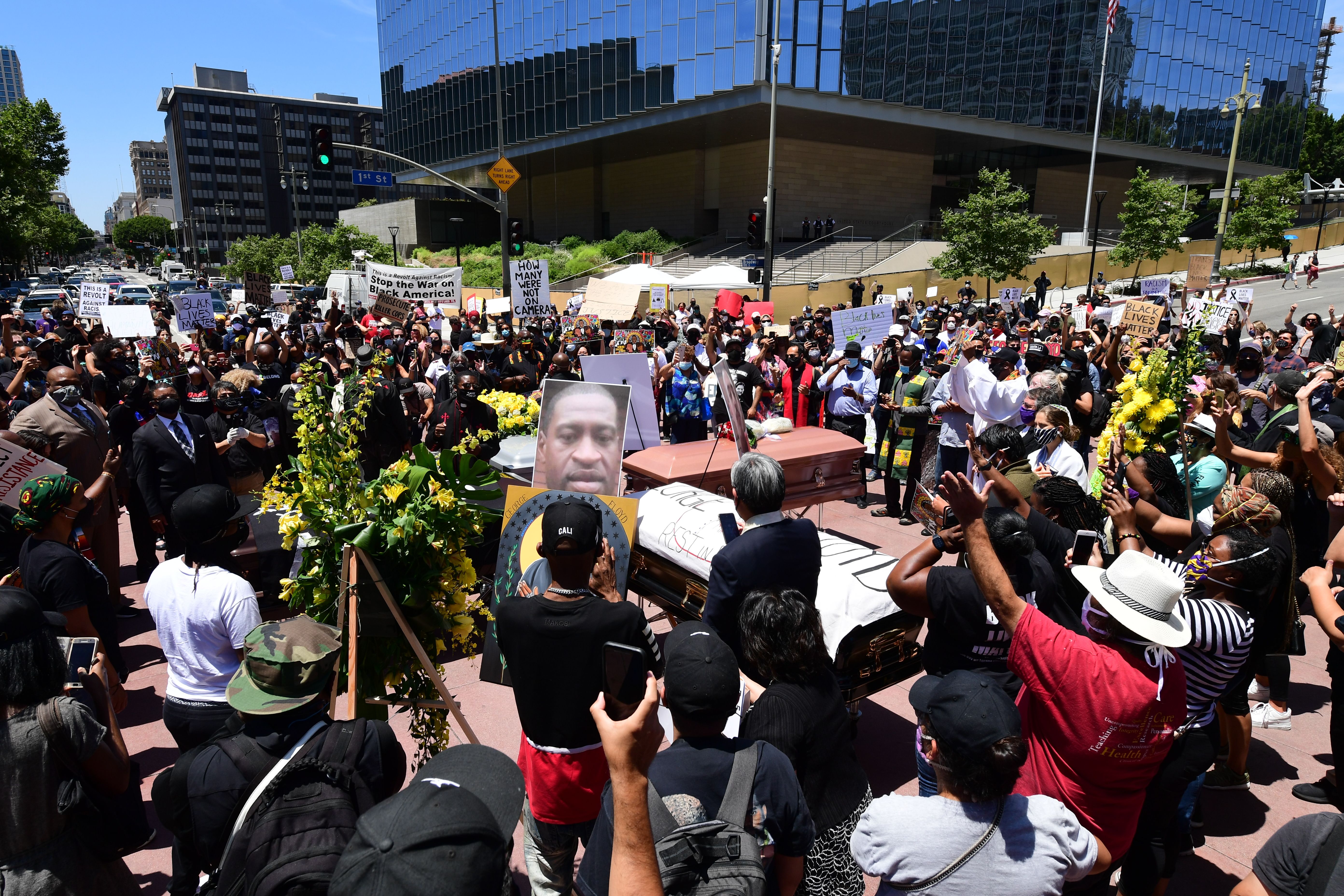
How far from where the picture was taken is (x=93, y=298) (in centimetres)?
1512

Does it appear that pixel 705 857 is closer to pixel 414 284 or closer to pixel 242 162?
pixel 414 284

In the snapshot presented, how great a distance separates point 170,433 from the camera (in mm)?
6020

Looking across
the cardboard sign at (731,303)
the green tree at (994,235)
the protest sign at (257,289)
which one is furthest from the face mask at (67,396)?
the green tree at (994,235)

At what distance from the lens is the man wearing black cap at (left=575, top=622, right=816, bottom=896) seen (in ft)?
6.51

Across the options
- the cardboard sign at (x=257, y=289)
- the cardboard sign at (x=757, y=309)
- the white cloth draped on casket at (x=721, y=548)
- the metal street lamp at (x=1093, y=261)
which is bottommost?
the white cloth draped on casket at (x=721, y=548)

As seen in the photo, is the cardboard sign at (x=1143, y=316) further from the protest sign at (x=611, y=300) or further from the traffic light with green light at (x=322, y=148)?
the traffic light with green light at (x=322, y=148)

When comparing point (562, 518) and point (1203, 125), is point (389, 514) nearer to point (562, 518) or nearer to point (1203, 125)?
point (562, 518)

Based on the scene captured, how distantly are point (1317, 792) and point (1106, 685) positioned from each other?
2836mm

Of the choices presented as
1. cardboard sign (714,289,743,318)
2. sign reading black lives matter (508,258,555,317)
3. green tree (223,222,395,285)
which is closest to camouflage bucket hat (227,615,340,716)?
sign reading black lives matter (508,258,555,317)

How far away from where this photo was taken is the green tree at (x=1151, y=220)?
3550cm

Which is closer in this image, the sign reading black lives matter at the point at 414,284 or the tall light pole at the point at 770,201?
the sign reading black lives matter at the point at 414,284

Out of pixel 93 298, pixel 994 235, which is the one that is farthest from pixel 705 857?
pixel 994 235

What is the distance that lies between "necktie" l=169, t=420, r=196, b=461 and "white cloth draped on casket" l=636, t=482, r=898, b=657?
3.66m

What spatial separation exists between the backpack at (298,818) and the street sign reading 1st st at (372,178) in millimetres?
21548
